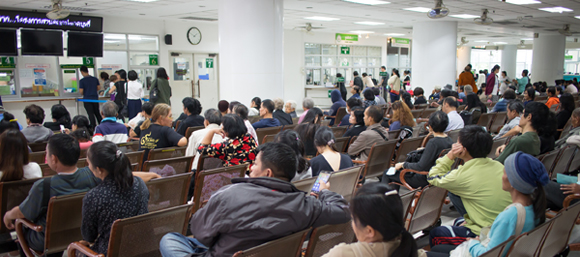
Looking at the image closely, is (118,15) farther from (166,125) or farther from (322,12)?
(166,125)

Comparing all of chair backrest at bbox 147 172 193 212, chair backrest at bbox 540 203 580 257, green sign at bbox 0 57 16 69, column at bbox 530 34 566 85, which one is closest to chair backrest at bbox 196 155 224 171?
chair backrest at bbox 147 172 193 212

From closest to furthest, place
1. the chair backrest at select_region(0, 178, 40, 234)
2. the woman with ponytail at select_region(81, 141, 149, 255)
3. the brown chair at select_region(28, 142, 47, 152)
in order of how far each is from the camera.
Answer: the woman with ponytail at select_region(81, 141, 149, 255) → the chair backrest at select_region(0, 178, 40, 234) → the brown chair at select_region(28, 142, 47, 152)

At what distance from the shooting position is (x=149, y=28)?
13.4 metres

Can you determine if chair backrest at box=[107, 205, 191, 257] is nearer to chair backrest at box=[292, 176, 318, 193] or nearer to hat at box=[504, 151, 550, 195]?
chair backrest at box=[292, 176, 318, 193]

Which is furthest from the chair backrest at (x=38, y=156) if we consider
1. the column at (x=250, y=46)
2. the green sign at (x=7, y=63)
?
the green sign at (x=7, y=63)

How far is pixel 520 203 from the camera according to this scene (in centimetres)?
227

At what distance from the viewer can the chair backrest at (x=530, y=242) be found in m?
1.98

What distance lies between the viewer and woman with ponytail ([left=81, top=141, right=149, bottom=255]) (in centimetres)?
246

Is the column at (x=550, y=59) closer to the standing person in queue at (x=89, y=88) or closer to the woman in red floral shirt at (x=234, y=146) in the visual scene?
the standing person in queue at (x=89, y=88)

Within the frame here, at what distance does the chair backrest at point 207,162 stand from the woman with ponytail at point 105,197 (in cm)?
156

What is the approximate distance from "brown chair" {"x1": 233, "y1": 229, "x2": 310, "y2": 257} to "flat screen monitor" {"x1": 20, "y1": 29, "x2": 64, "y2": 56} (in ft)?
36.4

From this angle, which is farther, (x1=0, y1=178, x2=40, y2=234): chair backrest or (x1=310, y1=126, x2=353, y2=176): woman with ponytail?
(x1=310, y1=126, x2=353, y2=176): woman with ponytail

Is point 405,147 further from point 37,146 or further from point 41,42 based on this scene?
point 41,42

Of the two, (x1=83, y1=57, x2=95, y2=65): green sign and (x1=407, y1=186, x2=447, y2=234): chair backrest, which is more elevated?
(x1=83, y1=57, x2=95, y2=65): green sign
